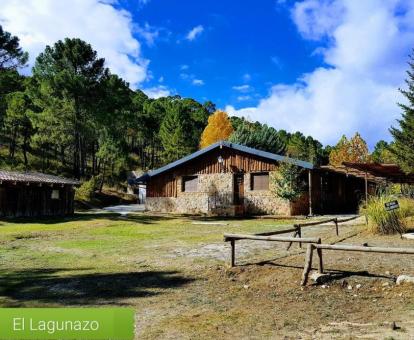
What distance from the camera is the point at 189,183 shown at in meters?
32.7

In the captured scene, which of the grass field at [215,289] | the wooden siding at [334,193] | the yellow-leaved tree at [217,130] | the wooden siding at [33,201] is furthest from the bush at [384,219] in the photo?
the yellow-leaved tree at [217,130]

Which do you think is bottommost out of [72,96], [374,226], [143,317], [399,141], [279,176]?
[143,317]

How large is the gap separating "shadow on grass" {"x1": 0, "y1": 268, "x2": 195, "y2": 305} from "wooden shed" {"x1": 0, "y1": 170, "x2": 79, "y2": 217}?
17409mm

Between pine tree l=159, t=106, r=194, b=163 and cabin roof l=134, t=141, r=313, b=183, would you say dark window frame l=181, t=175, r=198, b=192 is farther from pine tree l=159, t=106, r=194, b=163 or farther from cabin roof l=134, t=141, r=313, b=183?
pine tree l=159, t=106, r=194, b=163

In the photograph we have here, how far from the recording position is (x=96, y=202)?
Result: 1766 inches

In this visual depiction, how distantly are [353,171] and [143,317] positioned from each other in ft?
79.3

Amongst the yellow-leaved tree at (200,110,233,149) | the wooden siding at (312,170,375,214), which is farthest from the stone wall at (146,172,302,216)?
the yellow-leaved tree at (200,110,233,149)

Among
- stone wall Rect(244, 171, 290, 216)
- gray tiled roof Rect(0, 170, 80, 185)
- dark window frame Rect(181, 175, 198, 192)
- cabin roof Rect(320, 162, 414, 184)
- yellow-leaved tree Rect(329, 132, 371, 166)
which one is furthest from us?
yellow-leaved tree Rect(329, 132, 371, 166)

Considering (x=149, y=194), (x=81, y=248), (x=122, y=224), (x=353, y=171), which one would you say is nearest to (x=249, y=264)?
(x=81, y=248)

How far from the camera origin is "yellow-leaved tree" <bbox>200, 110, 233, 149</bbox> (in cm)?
5728

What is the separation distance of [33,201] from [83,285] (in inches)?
841

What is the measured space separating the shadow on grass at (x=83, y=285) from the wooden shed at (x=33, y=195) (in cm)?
1741

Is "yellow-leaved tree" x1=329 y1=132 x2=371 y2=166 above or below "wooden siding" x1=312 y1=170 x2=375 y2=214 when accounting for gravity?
above

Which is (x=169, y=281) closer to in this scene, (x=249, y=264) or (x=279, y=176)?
(x=249, y=264)
